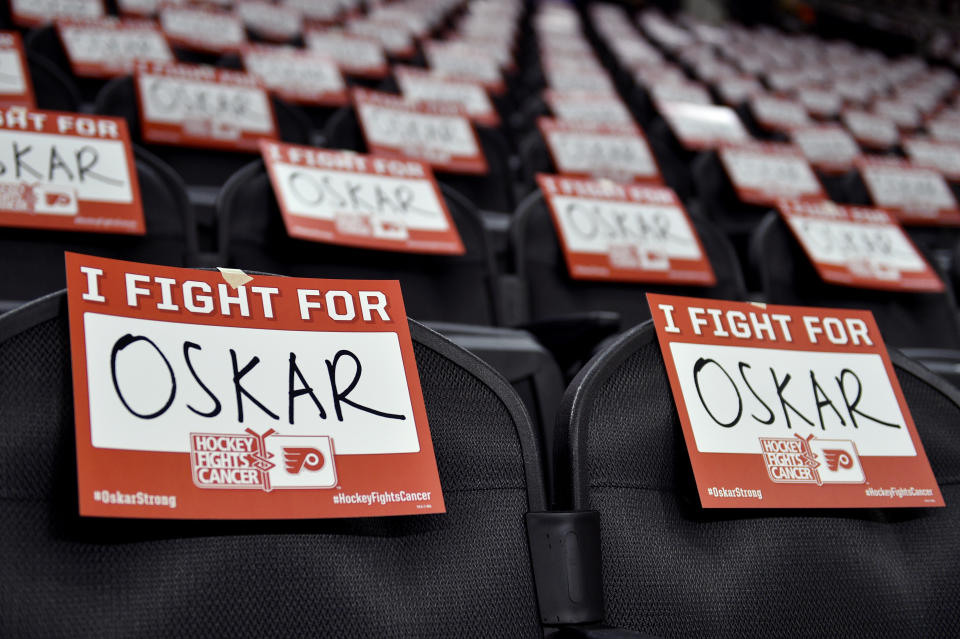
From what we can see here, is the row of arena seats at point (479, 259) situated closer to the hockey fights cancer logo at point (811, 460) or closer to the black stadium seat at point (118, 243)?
the black stadium seat at point (118, 243)

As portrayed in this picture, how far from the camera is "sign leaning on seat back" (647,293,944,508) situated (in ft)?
1.89

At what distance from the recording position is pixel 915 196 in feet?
7.17

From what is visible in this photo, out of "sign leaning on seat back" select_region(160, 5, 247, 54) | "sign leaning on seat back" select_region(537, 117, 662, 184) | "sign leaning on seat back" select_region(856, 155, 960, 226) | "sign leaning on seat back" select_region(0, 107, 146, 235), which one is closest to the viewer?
"sign leaning on seat back" select_region(0, 107, 146, 235)

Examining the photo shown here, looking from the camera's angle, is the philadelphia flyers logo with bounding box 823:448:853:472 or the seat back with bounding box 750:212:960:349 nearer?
the philadelphia flyers logo with bounding box 823:448:853:472

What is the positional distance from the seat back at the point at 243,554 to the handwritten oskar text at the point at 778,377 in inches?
5.9

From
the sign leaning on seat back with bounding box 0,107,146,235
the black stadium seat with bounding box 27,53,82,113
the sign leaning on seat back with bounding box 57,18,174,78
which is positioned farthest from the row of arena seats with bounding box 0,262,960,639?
the sign leaning on seat back with bounding box 57,18,174,78

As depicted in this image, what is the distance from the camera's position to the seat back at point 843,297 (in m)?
1.38

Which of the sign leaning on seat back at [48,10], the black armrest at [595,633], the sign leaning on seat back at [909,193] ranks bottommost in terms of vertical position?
the black armrest at [595,633]

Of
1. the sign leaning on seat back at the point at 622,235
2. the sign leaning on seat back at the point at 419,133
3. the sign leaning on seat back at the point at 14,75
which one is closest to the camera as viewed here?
the sign leaning on seat back at the point at 622,235

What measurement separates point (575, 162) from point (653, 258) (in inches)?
25.4

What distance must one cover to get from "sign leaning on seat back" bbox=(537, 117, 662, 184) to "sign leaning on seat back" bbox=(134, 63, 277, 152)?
25.4 inches

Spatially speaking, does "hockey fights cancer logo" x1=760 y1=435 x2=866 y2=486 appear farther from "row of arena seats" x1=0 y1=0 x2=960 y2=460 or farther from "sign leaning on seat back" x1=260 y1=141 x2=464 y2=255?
"sign leaning on seat back" x1=260 y1=141 x2=464 y2=255

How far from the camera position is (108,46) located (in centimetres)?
197

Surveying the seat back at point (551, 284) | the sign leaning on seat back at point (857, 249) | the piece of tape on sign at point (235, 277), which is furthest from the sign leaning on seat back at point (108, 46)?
the piece of tape on sign at point (235, 277)
